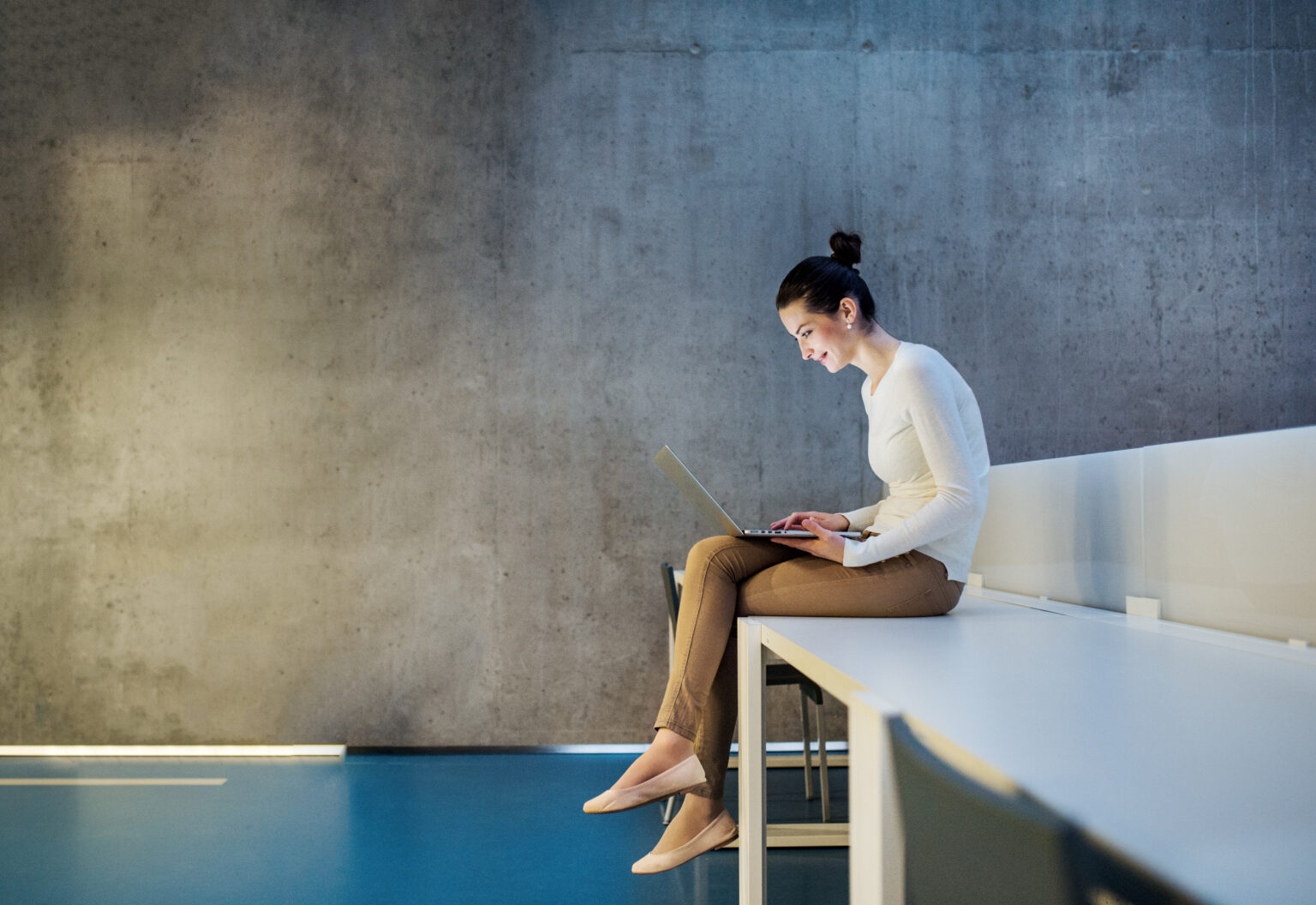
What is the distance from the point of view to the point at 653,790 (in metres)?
1.49

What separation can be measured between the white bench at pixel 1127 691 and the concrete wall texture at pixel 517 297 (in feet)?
5.52

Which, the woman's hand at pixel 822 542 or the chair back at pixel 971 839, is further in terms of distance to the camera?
the woman's hand at pixel 822 542

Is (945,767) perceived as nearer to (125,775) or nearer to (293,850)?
(293,850)

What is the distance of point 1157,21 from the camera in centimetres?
355

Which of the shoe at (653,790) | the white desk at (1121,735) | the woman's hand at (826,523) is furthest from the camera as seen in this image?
the woman's hand at (826,523)

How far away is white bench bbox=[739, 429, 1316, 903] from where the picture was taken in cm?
45

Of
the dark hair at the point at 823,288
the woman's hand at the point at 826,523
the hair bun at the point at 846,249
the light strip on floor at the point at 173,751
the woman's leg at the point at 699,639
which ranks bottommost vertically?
the light strip on floor at the point at 173,751

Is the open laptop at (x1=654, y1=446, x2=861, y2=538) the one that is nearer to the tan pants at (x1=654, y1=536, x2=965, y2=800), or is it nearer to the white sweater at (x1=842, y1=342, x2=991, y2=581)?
the tan pants at (x1=654, y1=536, x2=965, y2=800)

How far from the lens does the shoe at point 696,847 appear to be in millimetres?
1538

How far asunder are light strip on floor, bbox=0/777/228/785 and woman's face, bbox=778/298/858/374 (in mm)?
2569

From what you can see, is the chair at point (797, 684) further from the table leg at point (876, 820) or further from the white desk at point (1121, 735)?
the table leg at point (876, 820)

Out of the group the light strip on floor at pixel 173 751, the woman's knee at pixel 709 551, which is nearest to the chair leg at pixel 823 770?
the woman's knee at pixel 709 551

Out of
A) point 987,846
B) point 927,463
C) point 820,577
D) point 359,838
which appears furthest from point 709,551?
point 359,838

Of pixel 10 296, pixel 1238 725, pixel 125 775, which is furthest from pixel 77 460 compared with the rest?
pixel 1238 725
